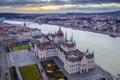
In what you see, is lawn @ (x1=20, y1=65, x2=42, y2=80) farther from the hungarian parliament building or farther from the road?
the hungarian parliament building

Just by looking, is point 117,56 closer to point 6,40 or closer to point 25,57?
point 25,57

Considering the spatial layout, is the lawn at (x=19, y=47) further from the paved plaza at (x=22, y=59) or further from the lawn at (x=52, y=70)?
the lawn at (x=52, y=70)

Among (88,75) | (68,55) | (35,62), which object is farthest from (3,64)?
(88,75)

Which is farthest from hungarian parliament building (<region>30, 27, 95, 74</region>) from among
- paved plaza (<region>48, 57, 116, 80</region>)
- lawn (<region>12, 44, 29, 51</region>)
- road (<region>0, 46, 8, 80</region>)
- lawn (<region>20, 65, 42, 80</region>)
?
road (<region>0, 46, 8, 80</region>)

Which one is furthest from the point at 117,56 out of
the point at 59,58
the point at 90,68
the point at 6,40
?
the point at 6,40

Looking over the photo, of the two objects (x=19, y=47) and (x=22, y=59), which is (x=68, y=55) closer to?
(x=22, y=59)

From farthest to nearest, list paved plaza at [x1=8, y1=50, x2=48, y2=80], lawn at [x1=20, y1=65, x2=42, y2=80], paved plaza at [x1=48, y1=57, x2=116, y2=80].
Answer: paved plaza at [x1=8, y1=50, x2=48, y2=80]
lawn at [x1=20, y1=65, x2=42, y2=80]
paved plaza at [x1=48, y1=57, x2=116, y2=80]

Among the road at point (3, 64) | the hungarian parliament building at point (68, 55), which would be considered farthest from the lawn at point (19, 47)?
the hungarian parliament building at point (68, 55)
